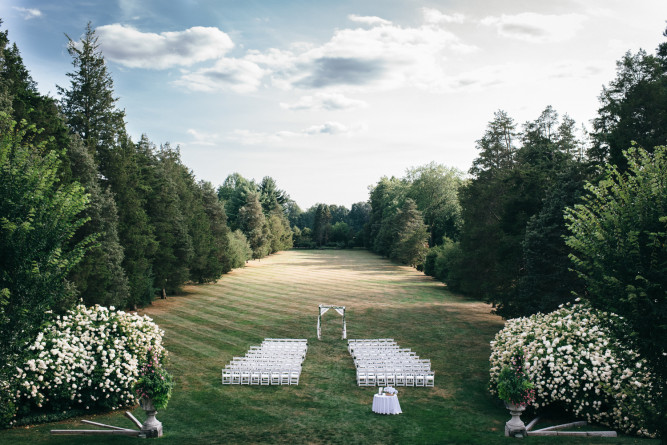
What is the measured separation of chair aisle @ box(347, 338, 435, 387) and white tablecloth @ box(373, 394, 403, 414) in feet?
10.7

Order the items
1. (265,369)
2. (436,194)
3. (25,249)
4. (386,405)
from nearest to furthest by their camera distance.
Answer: (25,249) → (386,405) → (265,369) → (436,194)

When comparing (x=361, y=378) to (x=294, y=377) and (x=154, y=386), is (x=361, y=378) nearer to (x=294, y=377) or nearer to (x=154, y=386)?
(x=294, y=377)

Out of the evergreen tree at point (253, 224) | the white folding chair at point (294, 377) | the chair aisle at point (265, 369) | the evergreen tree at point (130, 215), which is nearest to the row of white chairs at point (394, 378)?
the white folding chair at point (294, 377)

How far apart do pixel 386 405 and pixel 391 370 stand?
11.9 feet

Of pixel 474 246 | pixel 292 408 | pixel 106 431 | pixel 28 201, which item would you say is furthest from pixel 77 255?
pixel 474 246

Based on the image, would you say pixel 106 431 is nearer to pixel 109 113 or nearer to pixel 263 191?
pixel 109 113

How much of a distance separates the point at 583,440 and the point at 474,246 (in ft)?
79.5

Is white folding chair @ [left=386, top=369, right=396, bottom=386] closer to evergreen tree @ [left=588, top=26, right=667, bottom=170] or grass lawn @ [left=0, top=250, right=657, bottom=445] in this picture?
grass lawn @ [left=0, top=250, right=657, bottom=445]

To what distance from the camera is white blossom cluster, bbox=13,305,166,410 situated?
1436 cm

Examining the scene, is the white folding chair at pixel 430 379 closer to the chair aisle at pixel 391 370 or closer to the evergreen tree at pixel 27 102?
the chair aisle at pixel 391 370

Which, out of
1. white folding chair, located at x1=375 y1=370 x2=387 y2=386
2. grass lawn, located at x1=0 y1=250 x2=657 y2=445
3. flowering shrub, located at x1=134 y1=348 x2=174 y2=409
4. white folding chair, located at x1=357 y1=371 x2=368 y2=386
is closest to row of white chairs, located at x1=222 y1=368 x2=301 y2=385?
grass lawn, located at x1=0 y1=250 x2=657 y2=445

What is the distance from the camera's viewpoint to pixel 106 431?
43.2 feet

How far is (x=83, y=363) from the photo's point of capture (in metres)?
15.2

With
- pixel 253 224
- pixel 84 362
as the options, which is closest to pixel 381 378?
pixel 84 362
